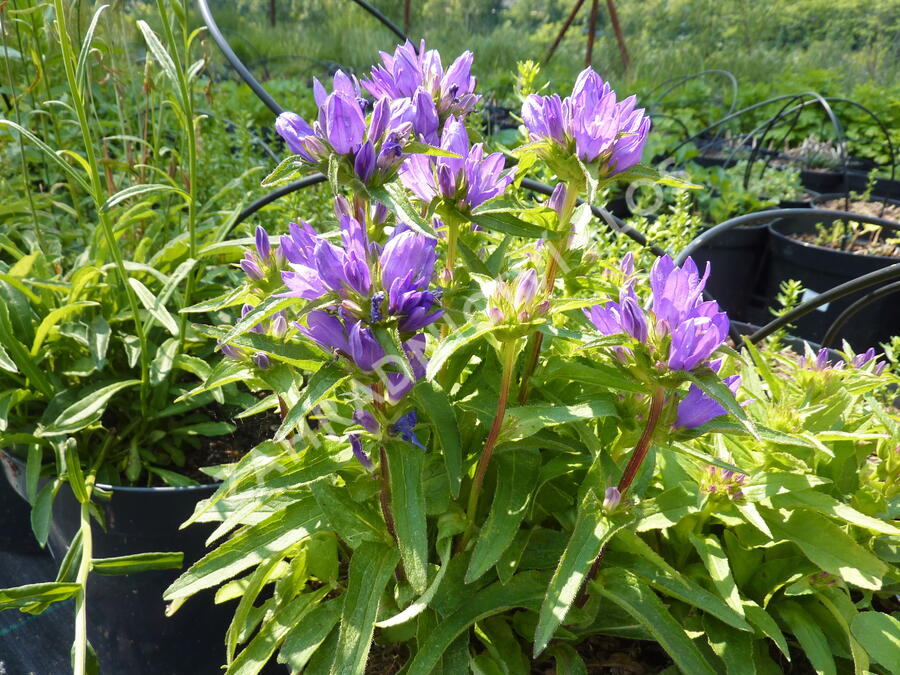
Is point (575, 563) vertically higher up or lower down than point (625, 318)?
lower down

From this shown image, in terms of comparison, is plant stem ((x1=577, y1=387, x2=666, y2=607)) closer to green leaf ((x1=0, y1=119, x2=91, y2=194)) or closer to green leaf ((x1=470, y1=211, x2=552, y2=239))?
green leaf ((x1=470, y1=211, x2=552, y2=239))

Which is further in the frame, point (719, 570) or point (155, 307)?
point (155, 307)

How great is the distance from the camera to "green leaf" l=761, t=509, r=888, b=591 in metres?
0.68

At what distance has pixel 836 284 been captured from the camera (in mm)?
2289

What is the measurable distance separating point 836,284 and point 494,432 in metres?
2.06

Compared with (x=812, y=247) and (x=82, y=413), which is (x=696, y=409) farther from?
(x=812, y=247)

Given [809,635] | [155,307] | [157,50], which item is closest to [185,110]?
[157,50]

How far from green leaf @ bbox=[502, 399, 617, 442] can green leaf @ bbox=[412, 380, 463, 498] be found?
0.05m

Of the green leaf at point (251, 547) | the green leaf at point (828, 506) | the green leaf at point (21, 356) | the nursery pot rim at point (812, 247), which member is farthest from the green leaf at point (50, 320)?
the nursery pot rim at point (812, 247)

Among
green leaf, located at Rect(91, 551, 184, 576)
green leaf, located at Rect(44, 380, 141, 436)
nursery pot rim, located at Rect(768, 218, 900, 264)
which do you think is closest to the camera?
green leaf, located at Rect(91, 551, 184, 576)

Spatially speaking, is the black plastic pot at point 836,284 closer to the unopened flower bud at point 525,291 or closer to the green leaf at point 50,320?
the unopened flower bud at point 525,291

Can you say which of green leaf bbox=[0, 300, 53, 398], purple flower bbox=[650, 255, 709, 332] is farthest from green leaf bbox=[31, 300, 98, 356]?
purple flower bbox=[650, 255, 709, 332]

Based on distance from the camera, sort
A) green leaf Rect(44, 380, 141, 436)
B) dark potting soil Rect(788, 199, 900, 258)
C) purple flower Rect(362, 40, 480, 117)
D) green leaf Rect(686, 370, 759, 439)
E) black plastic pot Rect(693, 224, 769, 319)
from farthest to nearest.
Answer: black plastic pot Rect(693, 224, 769, 319)
dark potting soil Rect(788, 199, 900, 258)
green leaf Rect(44, 380, 141, 436)
purple flower Rect(362, 40, 480, 117)
green leaf Rect(686, 370, 759, 439)

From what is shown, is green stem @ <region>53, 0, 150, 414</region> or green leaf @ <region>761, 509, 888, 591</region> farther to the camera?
green stem @ <region>53, 0, 150, 414</region>
